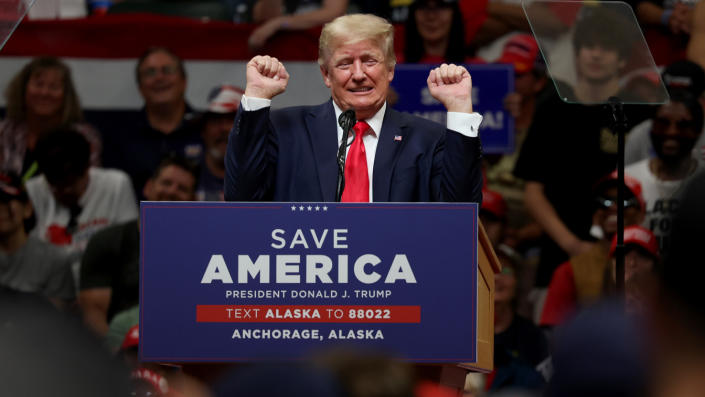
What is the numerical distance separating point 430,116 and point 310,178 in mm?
2710

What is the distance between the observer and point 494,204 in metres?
6.48

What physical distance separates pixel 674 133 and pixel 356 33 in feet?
9.22

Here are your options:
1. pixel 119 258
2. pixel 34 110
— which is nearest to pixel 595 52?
pixel 119 258

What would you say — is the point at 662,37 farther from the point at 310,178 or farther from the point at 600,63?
the point at 310,178

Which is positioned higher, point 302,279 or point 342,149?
point 342,149

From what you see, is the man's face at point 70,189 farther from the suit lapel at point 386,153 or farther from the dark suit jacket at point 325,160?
the suit lapel at point 386,153

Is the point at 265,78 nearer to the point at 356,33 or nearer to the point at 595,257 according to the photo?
the point at 356,33

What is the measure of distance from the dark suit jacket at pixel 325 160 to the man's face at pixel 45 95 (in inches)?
127

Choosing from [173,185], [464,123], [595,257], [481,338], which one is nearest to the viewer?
[481,338]

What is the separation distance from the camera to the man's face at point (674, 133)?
6.14m

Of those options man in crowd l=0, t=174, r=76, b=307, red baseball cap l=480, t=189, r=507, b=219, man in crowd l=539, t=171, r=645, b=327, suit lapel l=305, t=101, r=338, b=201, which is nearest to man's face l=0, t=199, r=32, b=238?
man in crowd l=0, t=174, r=76, b=307

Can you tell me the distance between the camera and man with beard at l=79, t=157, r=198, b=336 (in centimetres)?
609

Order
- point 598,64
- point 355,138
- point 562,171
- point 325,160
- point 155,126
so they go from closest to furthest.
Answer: point 325,160 → point 355,138 → point 598,64 → point 562,171 → point 155,126

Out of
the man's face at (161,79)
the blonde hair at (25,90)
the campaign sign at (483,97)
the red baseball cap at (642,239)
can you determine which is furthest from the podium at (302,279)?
the blonde hair at (25,90)
